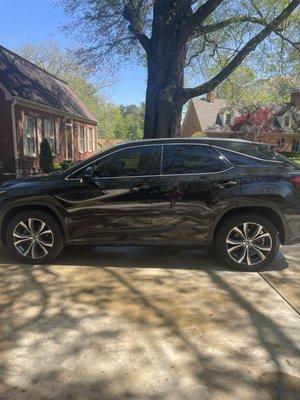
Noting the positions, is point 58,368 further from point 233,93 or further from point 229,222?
point 233,93

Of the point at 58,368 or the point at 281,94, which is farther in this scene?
the point at 281,94

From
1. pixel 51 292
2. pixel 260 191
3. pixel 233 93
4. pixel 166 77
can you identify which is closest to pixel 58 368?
pixel 51 292

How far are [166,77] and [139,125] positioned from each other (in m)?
108

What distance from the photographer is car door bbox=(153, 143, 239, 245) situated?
5477 mm

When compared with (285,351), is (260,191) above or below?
above

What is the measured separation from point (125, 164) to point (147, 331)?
259 cm

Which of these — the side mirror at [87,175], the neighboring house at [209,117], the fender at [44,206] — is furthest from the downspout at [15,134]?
the neighboring house at [209,117]

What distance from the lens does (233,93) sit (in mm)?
17859

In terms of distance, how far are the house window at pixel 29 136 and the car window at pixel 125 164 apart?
44.4 feet

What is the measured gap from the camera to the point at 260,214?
5594mm

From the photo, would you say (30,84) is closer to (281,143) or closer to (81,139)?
(81,139)

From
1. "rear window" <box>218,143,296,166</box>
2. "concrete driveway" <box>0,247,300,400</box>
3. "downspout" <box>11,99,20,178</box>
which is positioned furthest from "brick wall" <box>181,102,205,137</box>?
"concrete driveway" <box>0,247,300,400</box>

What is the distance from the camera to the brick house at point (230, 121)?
4809 centimetres

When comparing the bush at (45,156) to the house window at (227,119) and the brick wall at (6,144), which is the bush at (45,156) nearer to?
the brick wall at (6,144)
